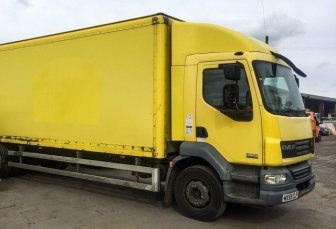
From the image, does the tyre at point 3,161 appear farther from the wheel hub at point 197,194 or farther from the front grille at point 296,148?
the front grille at point 296,148

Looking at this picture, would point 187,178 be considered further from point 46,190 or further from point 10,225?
point 46,190

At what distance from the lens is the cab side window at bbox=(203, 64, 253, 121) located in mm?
6693

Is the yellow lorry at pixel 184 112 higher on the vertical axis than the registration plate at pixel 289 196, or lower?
higher

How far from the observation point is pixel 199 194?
23.8 ft

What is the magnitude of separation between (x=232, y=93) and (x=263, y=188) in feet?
4.99

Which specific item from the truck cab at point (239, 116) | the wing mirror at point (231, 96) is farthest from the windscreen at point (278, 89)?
the wing mirror at point (231, 96)

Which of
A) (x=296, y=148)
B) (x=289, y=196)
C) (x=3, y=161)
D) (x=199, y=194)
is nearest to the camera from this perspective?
(x=289, y=196)

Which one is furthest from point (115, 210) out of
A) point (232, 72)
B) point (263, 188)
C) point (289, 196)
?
point (232, 72)

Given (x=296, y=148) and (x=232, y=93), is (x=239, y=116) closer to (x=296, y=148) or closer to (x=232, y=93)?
(x=232, y=93)

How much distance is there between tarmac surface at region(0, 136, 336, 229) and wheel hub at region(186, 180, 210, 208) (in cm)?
31

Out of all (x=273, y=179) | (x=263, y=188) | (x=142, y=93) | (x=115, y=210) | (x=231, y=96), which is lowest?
(x=115, y=210)

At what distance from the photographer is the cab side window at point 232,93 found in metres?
6.69

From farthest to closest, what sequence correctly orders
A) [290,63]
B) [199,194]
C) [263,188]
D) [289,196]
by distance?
[290,63] → [199,194] → [289,196] → [263,188]

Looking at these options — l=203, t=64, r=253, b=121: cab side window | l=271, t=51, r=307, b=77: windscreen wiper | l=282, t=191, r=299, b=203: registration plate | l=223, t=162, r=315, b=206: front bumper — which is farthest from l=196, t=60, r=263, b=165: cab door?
l=271, t=51, r=307, b=77: windscreen wiper
